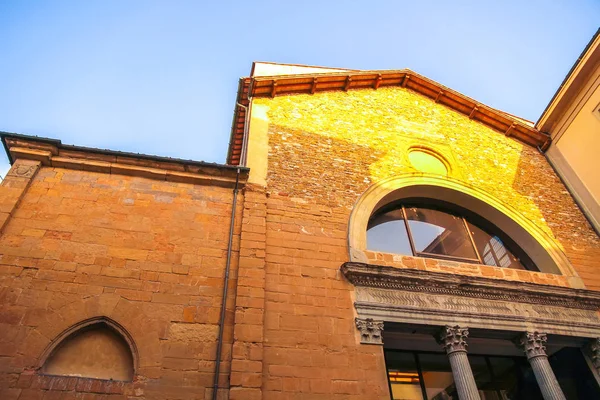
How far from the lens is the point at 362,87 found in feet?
37.5

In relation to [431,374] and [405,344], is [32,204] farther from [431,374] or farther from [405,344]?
[431,374]

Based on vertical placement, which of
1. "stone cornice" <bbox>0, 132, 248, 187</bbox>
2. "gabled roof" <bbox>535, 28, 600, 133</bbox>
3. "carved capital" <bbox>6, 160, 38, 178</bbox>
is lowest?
"carved capital" <bbox>6, 160, 38, 178</bbox>

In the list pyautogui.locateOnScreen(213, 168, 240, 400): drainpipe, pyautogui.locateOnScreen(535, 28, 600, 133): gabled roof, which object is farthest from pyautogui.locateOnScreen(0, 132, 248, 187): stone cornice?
pyautogui.locateOnScreen(535, 28, 600, 133): gabled roof

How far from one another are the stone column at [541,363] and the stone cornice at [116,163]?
18.3 feet

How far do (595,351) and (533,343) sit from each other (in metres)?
1.36

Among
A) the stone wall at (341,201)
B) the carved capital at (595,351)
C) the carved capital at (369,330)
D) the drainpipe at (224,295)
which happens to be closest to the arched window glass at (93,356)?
the drainpipe at (224,295)

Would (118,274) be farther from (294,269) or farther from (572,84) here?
(572,84)

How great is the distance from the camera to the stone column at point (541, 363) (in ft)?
20.8

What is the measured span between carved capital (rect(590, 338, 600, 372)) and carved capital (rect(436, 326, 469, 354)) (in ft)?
8.44

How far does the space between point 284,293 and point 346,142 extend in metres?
4.33

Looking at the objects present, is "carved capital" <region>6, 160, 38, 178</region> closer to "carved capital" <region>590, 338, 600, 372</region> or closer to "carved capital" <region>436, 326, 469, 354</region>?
"carved capital" <region>436, 326, 469, 354</region>

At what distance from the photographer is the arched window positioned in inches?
325

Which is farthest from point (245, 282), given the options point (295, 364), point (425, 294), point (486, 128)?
point (486, 128)

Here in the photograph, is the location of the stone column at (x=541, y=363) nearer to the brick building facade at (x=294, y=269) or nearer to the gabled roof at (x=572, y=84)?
the brick building facade at (x=294, y=269)
